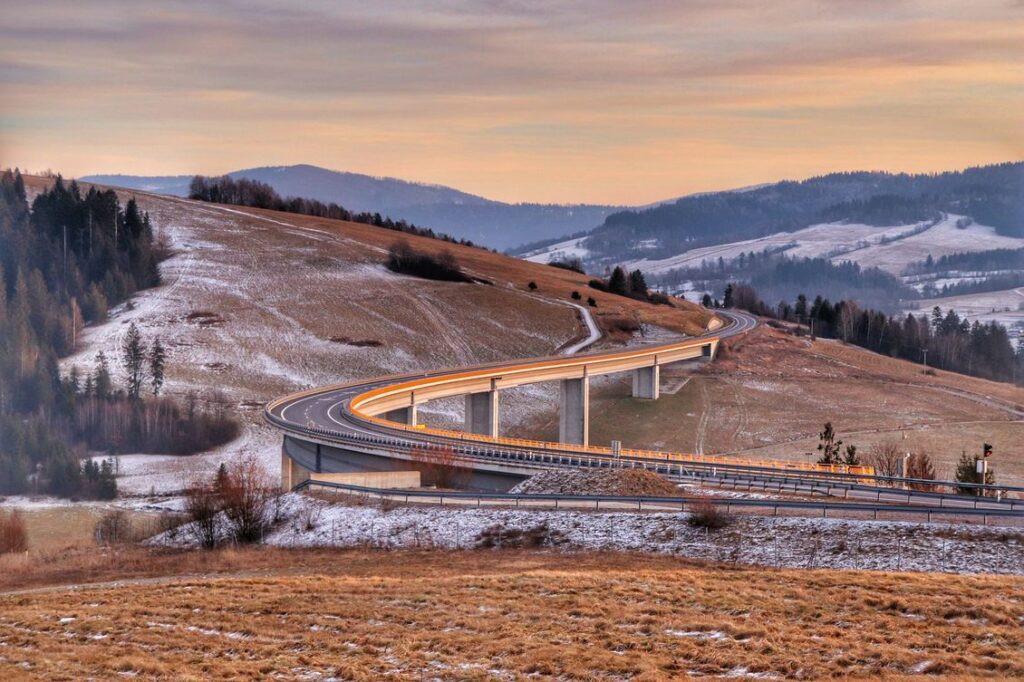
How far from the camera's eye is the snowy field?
1694 inches

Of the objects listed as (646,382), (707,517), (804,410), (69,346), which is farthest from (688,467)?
(69,346)

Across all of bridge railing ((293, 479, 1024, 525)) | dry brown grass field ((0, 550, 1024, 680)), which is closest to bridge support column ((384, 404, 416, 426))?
bridge railing ((293, 479, 1024, 525))

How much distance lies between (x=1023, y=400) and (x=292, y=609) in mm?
126469

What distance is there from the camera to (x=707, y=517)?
48.0 meters

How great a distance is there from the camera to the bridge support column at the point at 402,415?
340 feet

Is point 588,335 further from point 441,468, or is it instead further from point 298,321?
point 441,468

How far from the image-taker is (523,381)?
11562cm

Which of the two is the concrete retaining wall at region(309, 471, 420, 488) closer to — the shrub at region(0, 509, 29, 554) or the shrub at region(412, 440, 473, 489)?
the shrub at region(412, 440, 473, 489)

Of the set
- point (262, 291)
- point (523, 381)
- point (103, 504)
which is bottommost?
point (103, 504)

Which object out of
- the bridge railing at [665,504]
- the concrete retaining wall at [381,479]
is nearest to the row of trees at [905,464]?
the bridge railing at [665,504]

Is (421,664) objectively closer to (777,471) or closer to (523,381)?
(777,471)

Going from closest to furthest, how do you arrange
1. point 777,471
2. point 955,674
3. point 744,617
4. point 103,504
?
point 955,674 < point 744,617 < point 777,471 < point 103,504

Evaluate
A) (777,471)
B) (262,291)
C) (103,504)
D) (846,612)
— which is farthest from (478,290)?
(846,612)

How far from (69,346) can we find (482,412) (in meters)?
56.7
